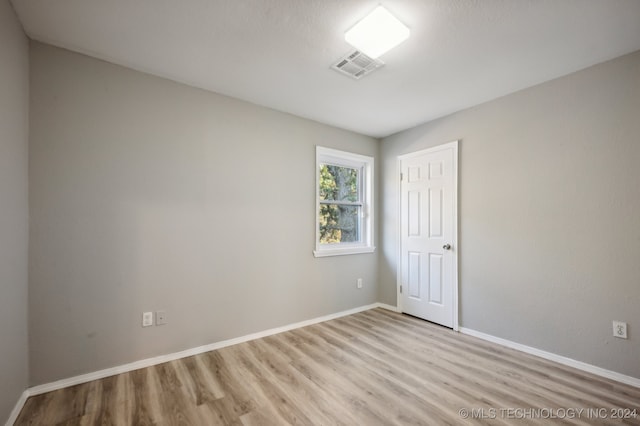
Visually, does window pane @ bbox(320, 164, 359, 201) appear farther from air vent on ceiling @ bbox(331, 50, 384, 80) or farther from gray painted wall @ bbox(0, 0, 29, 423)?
gray painted wall @ bbox(0, 0, 29, 423)

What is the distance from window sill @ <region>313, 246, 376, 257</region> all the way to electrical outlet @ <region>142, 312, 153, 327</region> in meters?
1.79

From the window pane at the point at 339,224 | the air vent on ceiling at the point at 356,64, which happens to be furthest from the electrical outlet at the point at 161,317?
the air vent on ceiling at the point at 356,64

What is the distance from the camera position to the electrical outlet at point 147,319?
2337mm

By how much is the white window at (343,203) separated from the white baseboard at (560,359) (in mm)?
1672

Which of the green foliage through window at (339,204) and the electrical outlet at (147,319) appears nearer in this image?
the electrical outlet at (147,319)

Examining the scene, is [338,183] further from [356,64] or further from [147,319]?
[147,319]

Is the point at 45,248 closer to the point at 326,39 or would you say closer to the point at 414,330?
the point at 326,39

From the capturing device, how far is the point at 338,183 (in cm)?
386

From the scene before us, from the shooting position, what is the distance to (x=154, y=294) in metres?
2.39

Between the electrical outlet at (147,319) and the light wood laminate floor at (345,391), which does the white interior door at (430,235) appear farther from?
the electrical outlet at (147,319)

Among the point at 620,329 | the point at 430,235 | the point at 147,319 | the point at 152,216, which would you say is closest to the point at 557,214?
the point at 620,329

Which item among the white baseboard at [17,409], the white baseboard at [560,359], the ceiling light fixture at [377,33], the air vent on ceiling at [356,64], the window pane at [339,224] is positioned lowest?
the white baseboard at [560,359]

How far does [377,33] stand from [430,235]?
7.96 feet

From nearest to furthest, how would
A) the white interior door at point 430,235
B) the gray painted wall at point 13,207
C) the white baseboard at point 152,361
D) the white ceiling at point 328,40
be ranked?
the gray painted wall at point 13,207 < the white ceiling at point 328,40 < the white baseboard at point 152,361 < the white interior door at point 430,235
